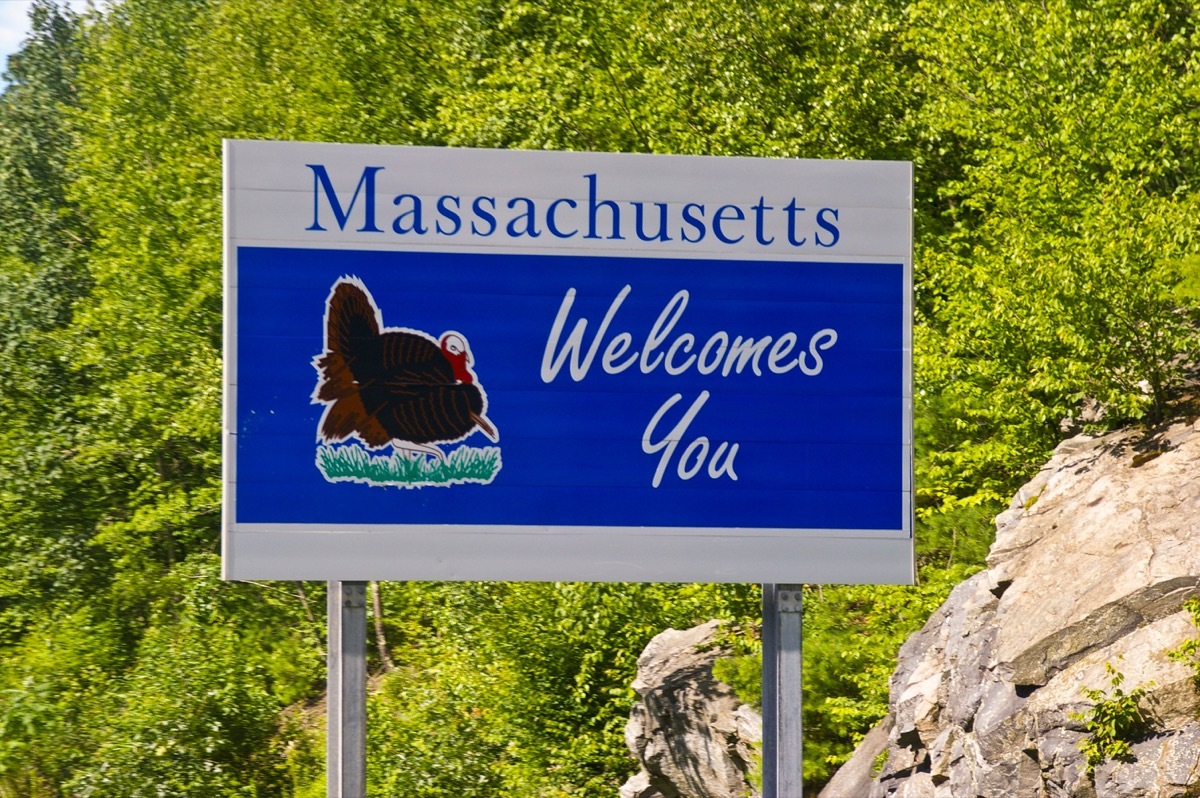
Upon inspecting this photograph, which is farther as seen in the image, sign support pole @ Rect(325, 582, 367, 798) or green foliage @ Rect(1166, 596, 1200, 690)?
green foliage @ Rect(1166, 596, 1200, 690)

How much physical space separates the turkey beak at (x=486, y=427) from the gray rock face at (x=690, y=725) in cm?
1099

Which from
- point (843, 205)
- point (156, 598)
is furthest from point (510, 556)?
point (156, 598)

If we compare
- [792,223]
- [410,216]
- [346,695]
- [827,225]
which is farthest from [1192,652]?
[410,216]

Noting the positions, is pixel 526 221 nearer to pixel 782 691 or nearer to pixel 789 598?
pixel 789 598

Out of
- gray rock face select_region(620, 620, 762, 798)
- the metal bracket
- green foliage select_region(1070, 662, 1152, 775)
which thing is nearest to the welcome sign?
the metal bracket

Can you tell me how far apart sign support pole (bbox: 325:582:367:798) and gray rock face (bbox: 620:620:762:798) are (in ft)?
35.3

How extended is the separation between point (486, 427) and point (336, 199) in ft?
5.55

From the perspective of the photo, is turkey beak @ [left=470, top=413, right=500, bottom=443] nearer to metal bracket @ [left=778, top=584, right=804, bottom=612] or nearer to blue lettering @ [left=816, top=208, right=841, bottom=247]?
metal bracket @ [left=778, top=584, right=804, bottom=612]

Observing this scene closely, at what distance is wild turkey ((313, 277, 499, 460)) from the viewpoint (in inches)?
331

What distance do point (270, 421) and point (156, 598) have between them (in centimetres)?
2669

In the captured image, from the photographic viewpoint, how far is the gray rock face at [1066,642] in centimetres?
1045

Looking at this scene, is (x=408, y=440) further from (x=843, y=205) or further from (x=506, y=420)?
(x=843, y=205)

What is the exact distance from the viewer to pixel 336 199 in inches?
332

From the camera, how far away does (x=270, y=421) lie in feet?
27.3
